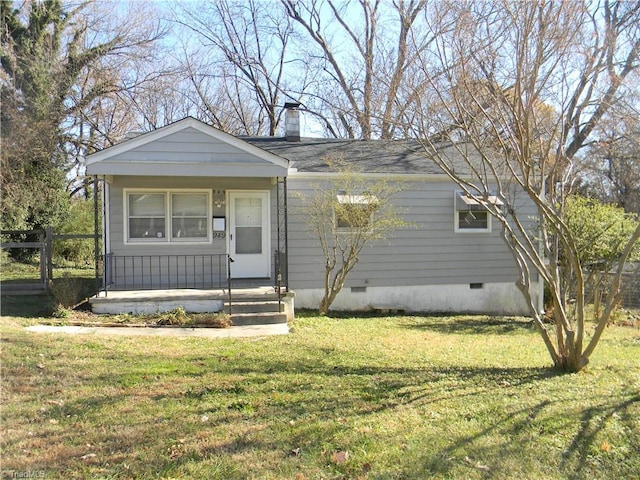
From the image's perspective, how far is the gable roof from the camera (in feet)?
27.8

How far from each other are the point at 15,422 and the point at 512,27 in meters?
6.29

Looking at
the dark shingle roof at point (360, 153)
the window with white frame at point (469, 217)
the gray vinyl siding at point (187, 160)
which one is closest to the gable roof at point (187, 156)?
the gray vinyl siding at point (187, 160)

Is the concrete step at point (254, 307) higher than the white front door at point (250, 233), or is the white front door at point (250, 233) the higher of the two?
the white front door at point (250, 233)

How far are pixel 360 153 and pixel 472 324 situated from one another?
5073mm

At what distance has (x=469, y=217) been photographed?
1122 centimetres

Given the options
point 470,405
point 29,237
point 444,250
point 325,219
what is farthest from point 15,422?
point 29,237

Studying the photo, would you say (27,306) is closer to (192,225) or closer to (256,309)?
(192,225)

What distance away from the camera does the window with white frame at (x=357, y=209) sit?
916 centimetres

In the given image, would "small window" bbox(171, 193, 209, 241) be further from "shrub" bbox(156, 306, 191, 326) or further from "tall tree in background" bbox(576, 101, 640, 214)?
"tall tree in background" bbox(576, 101, 640, 214)

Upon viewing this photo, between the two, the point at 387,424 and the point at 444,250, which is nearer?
the point at 387,424

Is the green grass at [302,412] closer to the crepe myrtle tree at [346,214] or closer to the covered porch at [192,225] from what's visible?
the covered porch at [192,225]

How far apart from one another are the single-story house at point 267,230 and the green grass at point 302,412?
3451 millimetres

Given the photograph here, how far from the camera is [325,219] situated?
984cm

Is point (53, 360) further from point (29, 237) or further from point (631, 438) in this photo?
point (29, 237)
